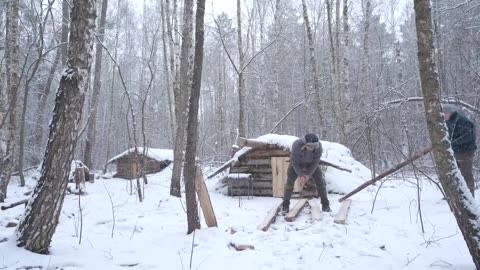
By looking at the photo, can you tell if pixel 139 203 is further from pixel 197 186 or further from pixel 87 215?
pixel 197 186

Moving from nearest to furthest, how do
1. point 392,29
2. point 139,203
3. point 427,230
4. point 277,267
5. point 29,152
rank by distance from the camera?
point 277,267, point 427,230, point 139,203, point 29,152, point 392,29

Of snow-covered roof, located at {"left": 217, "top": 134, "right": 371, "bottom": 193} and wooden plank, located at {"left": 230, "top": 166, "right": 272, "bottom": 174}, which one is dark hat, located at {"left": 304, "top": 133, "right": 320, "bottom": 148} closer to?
snow-covered roof, located at {"left": 217, "top": 134, "right": 371, "bottom": 193}

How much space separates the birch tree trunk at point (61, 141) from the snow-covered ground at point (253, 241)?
26 cm

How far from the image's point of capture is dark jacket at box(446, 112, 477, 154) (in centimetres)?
643

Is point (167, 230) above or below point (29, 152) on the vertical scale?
→ below

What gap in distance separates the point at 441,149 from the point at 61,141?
4.21 metres

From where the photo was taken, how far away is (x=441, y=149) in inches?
144

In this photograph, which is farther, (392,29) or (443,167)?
(392,29)

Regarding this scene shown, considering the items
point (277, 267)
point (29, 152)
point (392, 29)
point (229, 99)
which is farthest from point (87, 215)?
point (392, 29)

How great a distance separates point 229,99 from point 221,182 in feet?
76.0

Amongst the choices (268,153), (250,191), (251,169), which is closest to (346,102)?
(268,153)

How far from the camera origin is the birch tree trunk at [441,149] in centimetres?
348

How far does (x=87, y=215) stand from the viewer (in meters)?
7.28

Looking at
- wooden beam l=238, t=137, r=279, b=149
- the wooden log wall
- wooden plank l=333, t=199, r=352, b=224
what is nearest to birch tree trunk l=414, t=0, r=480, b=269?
wooden plank l=333, t=199, r=352, b=224
